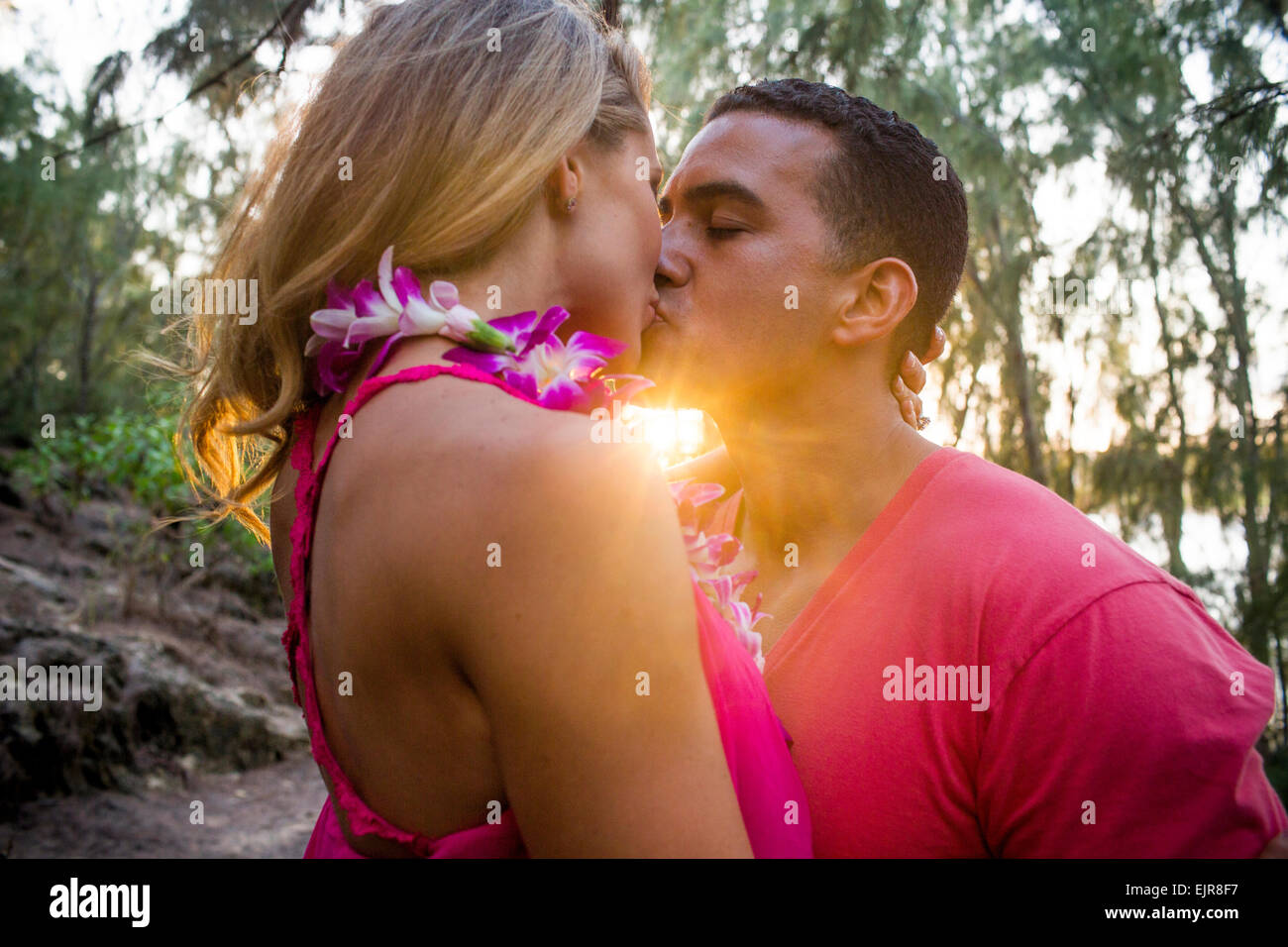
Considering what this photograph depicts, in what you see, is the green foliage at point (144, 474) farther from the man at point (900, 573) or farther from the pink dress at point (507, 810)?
the pink dress at point (507, 810)

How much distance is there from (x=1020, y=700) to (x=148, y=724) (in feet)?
22.1

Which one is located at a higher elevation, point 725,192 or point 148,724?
point 725,192

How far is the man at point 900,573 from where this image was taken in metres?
1.59

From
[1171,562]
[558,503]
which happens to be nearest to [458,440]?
[558,503]

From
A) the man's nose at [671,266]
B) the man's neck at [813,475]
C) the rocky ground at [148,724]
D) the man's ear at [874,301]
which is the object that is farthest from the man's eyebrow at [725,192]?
the rocky ground at [148,724]

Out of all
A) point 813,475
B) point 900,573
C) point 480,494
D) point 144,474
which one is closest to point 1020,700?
point 900,573

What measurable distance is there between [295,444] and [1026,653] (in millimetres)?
1332

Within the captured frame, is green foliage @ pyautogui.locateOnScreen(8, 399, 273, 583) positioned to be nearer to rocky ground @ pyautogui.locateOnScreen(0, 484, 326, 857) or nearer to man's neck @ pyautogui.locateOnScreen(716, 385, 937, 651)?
rocky ground @ pyautogui.locateOnScreen(0, 484, 326, 857)

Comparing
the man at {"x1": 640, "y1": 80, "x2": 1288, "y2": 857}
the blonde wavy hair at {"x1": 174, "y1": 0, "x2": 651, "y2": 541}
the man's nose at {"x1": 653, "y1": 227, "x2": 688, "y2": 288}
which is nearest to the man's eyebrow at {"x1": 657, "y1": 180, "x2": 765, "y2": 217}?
the man at {"x1": 640, "y1": 80, "x2": 1288, "y2": 857}

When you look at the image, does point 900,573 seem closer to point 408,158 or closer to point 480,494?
point 480,494

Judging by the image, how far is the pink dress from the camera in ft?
4.35

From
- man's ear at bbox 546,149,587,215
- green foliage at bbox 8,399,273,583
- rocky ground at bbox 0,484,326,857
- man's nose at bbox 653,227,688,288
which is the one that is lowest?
rocky ground at bbox 0,484,326,857

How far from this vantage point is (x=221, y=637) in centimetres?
920

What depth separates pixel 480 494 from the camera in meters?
1.14
